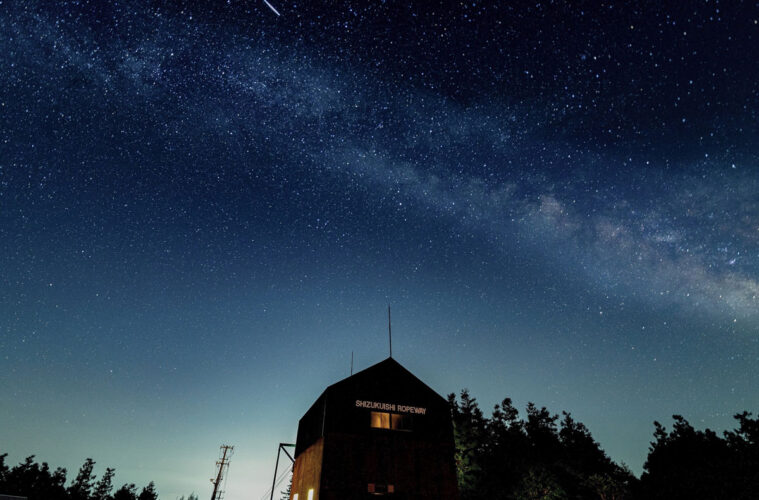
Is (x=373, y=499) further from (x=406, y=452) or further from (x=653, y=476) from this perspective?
(x=653, y=476)

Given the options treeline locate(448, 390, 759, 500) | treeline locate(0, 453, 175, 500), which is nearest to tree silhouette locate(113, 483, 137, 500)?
treeline locate(0, 453, 175, 500)

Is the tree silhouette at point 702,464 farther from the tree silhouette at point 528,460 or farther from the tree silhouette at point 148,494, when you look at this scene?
the tree silhouette at point 148,494

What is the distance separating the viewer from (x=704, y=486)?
40406mm

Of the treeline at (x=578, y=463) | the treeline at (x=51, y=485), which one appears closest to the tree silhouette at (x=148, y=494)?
the treeline at (x=51, y=485)

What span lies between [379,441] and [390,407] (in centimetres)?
211

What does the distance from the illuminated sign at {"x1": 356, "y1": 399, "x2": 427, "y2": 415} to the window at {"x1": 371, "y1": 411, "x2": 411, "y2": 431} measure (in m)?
0.29

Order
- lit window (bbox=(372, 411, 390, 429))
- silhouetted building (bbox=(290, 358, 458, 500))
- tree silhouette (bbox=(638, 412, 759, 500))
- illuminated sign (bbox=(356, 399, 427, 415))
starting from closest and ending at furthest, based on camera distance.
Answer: silhouetted building (bbox=(290, 358, 458, 500))
lit window (bbox=(372, 411, 390, 429))
illuminated sign (bbox=(356, 399, 427, 415))
tree silhouette (bbox=(638, 412, 759, 500))

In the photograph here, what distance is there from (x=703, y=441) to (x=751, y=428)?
6.68 metres

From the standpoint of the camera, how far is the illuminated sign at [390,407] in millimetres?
23688

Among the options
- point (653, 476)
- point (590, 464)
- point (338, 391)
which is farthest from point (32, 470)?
point (653, 476)

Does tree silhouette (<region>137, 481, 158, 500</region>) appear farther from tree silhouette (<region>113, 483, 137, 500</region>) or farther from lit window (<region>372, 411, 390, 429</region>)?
lit window (<region>372, 411, 390, 429</region>)

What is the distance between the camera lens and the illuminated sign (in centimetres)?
2369

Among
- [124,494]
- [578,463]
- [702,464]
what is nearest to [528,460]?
[578,463]

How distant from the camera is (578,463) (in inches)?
2047
